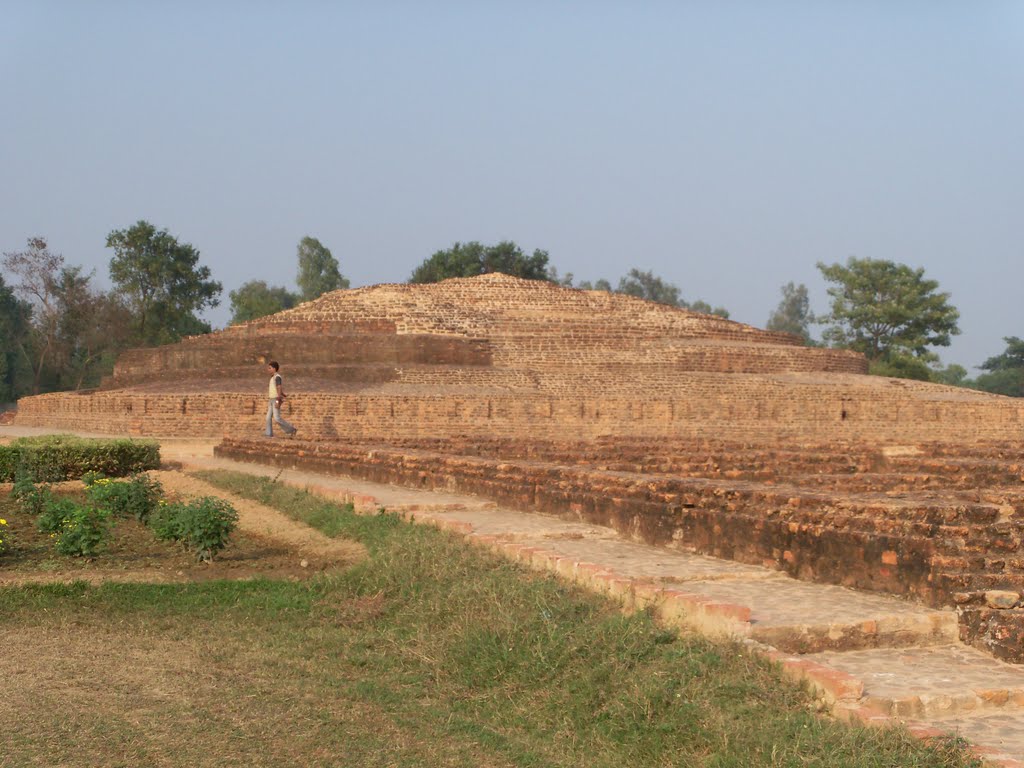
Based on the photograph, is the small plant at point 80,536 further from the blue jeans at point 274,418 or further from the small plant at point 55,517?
the blue jeans at point 274,418

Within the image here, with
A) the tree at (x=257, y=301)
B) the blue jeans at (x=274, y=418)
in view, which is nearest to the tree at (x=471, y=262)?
the tree at (x=257, y=301)

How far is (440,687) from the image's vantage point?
3.99m

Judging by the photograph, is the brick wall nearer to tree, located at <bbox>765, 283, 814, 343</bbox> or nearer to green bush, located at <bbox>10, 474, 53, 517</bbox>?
green bush, located at <bbox>10, 474, 53, 517</bbox>

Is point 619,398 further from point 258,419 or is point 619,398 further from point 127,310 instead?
point 127,310

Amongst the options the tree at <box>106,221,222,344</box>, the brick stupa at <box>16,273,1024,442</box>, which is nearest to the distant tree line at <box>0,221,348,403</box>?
the tree at <box>106,221,222,344</box>

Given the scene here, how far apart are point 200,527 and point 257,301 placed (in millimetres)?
38045

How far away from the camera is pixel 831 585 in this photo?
4.45 metres

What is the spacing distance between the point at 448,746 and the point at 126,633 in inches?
77.5

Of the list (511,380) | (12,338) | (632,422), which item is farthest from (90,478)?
(12,338)

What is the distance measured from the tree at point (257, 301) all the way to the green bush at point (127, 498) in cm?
2371

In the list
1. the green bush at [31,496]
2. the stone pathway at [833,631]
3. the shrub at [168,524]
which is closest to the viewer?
the stone pathway at [833,631]

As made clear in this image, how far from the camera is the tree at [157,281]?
31.6 meters

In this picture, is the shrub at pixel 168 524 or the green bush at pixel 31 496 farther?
the green bush at pixel 31 496

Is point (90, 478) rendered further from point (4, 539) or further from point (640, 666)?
point (640, 666)
